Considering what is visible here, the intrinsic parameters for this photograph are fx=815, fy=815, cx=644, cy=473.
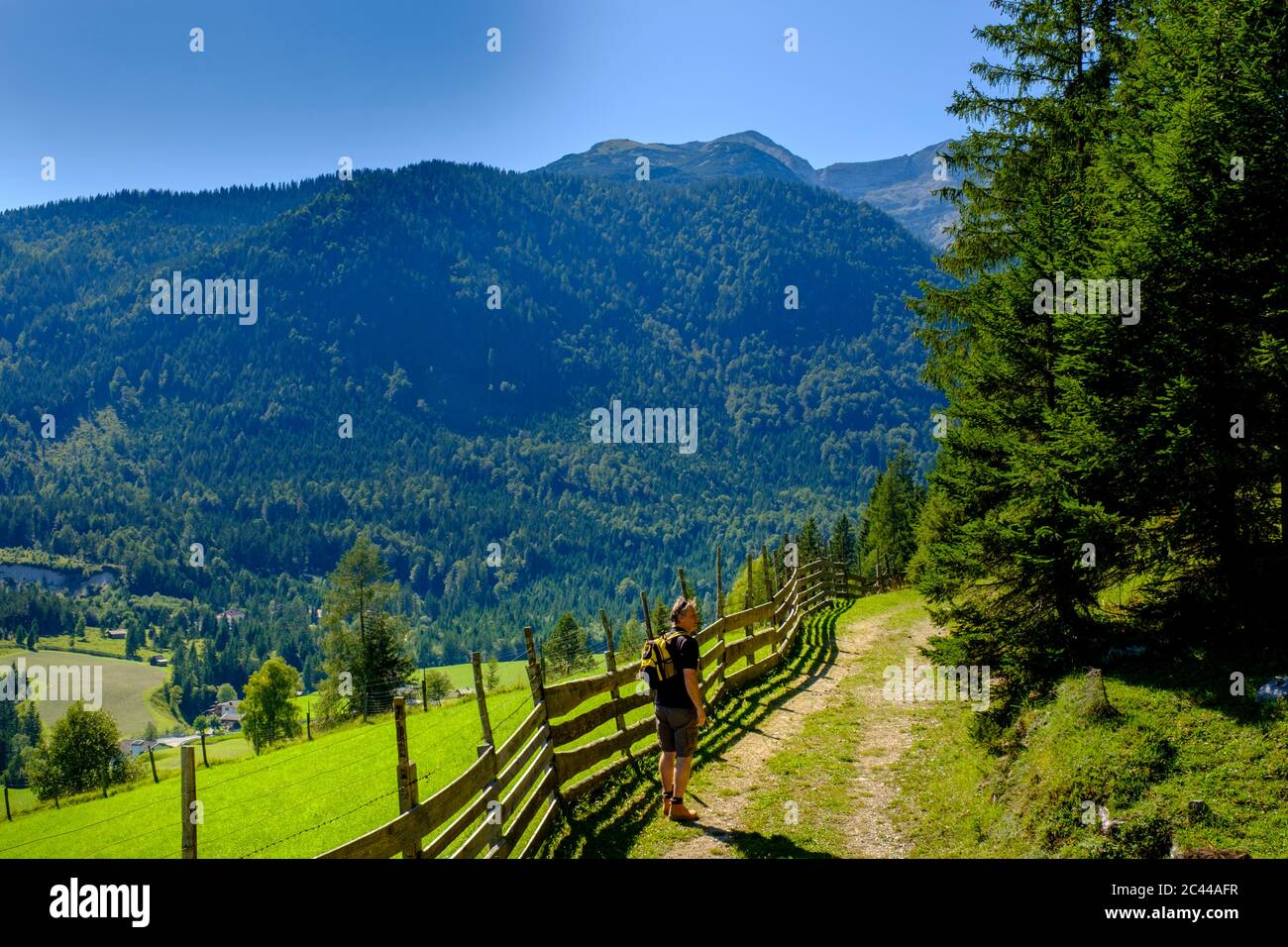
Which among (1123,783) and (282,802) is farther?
(282,802)

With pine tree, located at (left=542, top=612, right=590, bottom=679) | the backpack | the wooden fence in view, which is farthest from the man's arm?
pine tree, located at (left=542, top=612, right=590, bottom=679)

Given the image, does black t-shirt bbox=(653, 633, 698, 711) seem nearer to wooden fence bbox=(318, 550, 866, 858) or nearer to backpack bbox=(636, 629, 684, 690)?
backpack bbox=(636, 629, 684, 690)

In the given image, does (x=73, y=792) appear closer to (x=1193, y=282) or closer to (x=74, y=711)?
(x=74, y=711)

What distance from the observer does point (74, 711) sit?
2173 inches

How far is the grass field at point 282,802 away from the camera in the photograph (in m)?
15.0

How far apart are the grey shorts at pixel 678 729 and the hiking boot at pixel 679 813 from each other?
70cm

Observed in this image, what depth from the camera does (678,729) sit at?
10375mm

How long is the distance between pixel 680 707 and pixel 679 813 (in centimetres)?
154

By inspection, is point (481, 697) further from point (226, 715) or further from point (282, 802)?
point (226, 715)

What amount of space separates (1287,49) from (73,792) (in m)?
71.8

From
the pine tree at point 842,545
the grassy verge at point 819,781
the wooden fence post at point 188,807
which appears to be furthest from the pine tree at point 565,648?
the wooden fence post at point 188,807

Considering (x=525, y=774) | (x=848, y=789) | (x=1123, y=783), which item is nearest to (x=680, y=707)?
(x=525, y=774)

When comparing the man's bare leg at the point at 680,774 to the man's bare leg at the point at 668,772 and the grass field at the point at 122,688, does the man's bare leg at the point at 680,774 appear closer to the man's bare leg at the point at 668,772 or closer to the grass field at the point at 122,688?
the man's bare leg at the point at 668,772

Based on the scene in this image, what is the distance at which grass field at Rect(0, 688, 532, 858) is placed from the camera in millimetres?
15000
